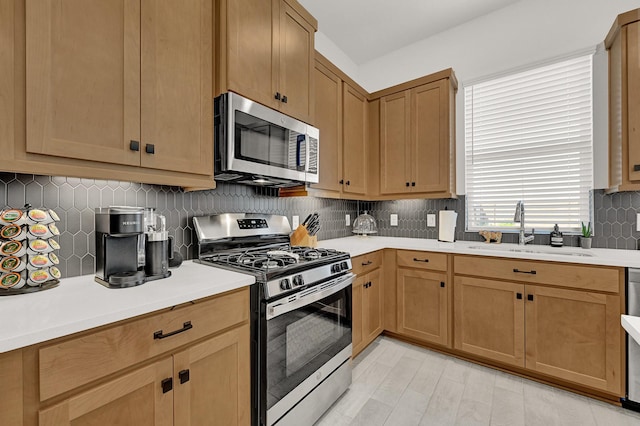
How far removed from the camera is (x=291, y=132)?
1.92m

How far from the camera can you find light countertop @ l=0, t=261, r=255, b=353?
0.75 metres

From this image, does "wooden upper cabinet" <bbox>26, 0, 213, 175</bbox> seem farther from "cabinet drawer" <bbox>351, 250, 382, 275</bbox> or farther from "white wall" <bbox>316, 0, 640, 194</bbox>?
"white wall" <bbox>316, 0, 640, 194</bbox>

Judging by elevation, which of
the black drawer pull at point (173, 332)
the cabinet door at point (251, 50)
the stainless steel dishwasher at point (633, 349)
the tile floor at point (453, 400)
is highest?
the cabinet door at point (251, 50)

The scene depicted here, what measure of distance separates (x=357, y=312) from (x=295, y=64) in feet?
6.14

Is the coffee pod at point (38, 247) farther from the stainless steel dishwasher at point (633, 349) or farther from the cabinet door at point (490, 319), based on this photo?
the stainless steel dishwasher at point (633, 349)

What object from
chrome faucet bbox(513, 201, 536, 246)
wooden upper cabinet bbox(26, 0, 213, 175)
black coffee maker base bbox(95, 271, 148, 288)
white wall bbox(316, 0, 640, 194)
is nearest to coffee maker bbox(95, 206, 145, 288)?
black coffee maker base bbox(95, 271, 148, 288)

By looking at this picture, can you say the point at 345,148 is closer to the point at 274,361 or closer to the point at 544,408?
the point at 274,361

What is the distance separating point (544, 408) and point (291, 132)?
2.33m

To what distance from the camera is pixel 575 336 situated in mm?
1845

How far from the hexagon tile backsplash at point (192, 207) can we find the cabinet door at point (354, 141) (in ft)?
1.12

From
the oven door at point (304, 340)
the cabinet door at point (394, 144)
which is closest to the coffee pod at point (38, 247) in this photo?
the oven door at point (304, 340)

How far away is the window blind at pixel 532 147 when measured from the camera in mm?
2342

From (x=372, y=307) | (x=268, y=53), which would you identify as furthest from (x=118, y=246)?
(x=372, y=307)

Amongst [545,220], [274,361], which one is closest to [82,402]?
[274,361]
